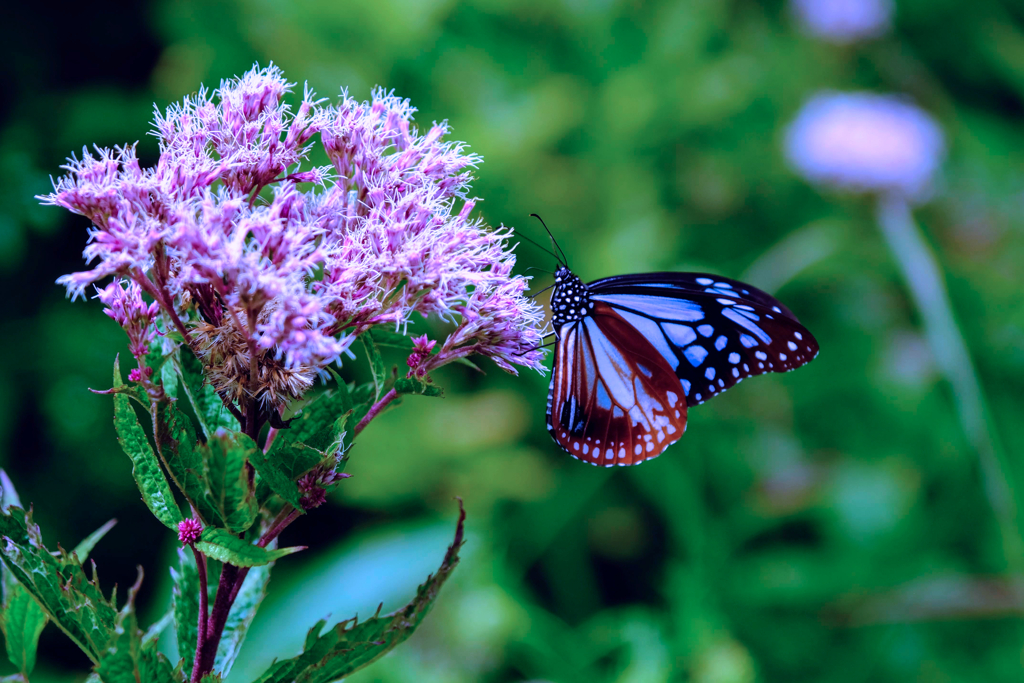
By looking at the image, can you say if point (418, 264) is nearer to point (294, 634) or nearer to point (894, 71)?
point (294, 634)

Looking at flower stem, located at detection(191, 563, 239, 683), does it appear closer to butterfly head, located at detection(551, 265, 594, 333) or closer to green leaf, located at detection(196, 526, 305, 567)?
green leaf, located at detection(196, 526, 305, 567)

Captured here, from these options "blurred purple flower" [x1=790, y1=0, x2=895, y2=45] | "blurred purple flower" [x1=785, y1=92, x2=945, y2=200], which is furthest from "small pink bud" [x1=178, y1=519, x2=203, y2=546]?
"blurred purple flower" [x1=790, y1=0, x2=895, y2=45]

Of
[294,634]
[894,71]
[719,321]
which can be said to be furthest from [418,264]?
[894,71]

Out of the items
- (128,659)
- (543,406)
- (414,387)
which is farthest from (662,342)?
(543,406)

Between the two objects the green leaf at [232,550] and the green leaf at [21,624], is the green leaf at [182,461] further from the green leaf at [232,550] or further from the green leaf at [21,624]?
the green leaf at [21,624]

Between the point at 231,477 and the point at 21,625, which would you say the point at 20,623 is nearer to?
the point at 21,625

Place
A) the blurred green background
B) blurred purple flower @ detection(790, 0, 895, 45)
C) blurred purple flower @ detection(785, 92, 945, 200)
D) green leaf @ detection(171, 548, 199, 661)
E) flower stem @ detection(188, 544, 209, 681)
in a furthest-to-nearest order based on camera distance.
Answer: blurred purple flower @ detection(790, 0, 895, 45), blurred purple flower @ detection(785, 92, 945, 200), the blurred green background, green leaf @ detection(171, 548, 199, 661), flower stem @ detection(188, 544, 209, 681)
